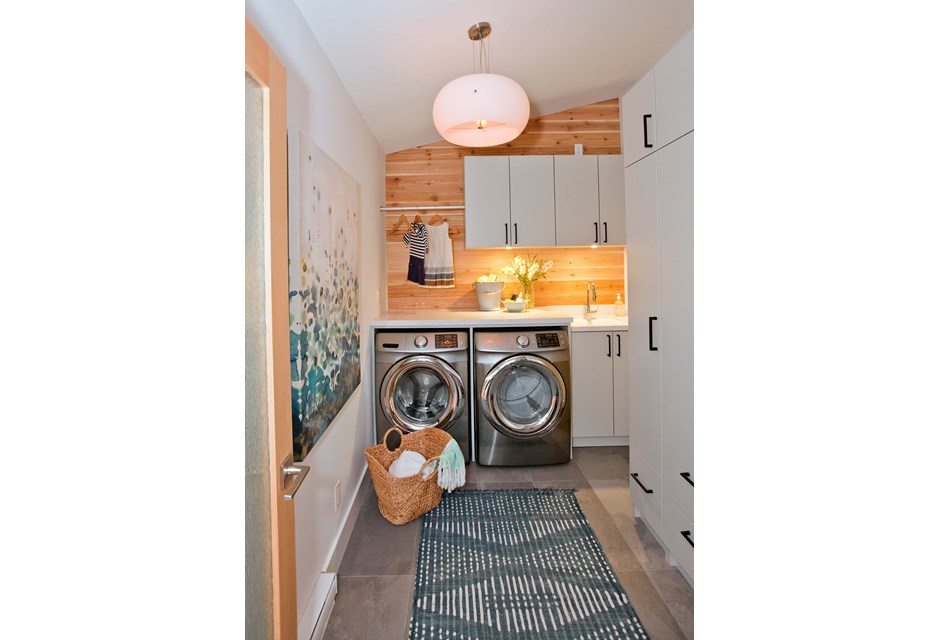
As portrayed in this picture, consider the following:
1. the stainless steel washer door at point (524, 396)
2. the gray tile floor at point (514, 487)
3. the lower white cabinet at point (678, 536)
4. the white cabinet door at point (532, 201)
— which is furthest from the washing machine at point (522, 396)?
the lower white cabinet at point (678, 536)

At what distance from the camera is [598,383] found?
3.71 m

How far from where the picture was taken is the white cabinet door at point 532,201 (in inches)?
153

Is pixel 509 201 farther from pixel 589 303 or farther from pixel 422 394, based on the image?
pixel 422 394

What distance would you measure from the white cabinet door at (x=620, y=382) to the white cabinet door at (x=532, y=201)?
2.93 feet

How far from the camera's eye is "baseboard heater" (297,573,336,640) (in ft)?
5.53

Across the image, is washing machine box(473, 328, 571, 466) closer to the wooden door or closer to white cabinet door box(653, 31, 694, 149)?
white cabinet door box(653, 31, 694, 149)

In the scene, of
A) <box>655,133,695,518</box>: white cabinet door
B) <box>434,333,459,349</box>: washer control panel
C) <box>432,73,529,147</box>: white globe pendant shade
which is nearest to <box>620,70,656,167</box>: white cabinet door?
<box>655,133,695,518</box>: white cabinet door

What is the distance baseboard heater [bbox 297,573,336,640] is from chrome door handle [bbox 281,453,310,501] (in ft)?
2.63

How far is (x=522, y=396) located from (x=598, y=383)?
645 mm

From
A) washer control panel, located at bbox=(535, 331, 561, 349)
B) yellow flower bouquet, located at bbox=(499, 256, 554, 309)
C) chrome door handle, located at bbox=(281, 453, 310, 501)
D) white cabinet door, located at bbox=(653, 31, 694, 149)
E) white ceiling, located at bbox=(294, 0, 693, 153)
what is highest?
white ceiling, located at bbox=(294, 0, 693, 153)
